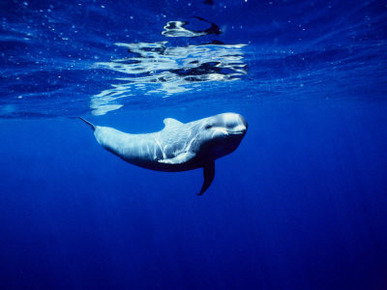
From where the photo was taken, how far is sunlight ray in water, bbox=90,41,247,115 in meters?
10.3

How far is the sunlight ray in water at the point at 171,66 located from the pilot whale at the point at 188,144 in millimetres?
4508

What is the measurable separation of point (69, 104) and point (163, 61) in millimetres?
12582

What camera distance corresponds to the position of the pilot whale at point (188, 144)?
434 centimetres

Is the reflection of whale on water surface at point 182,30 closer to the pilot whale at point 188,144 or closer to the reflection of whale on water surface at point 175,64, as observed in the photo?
the reflection of whale on water surface at point 175,64

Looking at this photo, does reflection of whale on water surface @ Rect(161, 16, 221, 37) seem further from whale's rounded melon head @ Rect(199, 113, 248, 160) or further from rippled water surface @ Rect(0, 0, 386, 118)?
whale's rounded melon head @ Rect(199, 113, 248, 160)

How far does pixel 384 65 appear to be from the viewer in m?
17.8

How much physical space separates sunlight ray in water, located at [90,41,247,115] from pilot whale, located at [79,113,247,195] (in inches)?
177

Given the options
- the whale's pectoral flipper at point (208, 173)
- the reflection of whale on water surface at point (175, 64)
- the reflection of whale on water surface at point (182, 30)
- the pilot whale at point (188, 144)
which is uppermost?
the reflection of whale on water surface at point (175, 64)

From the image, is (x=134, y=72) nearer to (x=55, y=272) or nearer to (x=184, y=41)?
(x=184, y=41)

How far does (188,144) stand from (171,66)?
843 cm

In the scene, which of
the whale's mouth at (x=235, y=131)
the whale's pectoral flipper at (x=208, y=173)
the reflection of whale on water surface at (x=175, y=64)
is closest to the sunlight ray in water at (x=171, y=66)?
the reflection of whale on water surface at (x=175, y=64)

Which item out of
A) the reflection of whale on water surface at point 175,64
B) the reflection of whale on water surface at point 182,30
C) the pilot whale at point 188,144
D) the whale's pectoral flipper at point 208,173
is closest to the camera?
the pilot whale at point 188,144

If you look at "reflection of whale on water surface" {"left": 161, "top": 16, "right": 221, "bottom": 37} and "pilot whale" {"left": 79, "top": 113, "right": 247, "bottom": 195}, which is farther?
"reflection of whale on water surface" {"left": 161, "top": 16, "right": 221, "bottom": 37}

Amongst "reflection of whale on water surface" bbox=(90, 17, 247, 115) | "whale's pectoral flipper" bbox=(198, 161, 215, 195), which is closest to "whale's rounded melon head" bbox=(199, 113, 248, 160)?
"whale's pectoral flipper" bbox=(198, 161, 215, 195)
